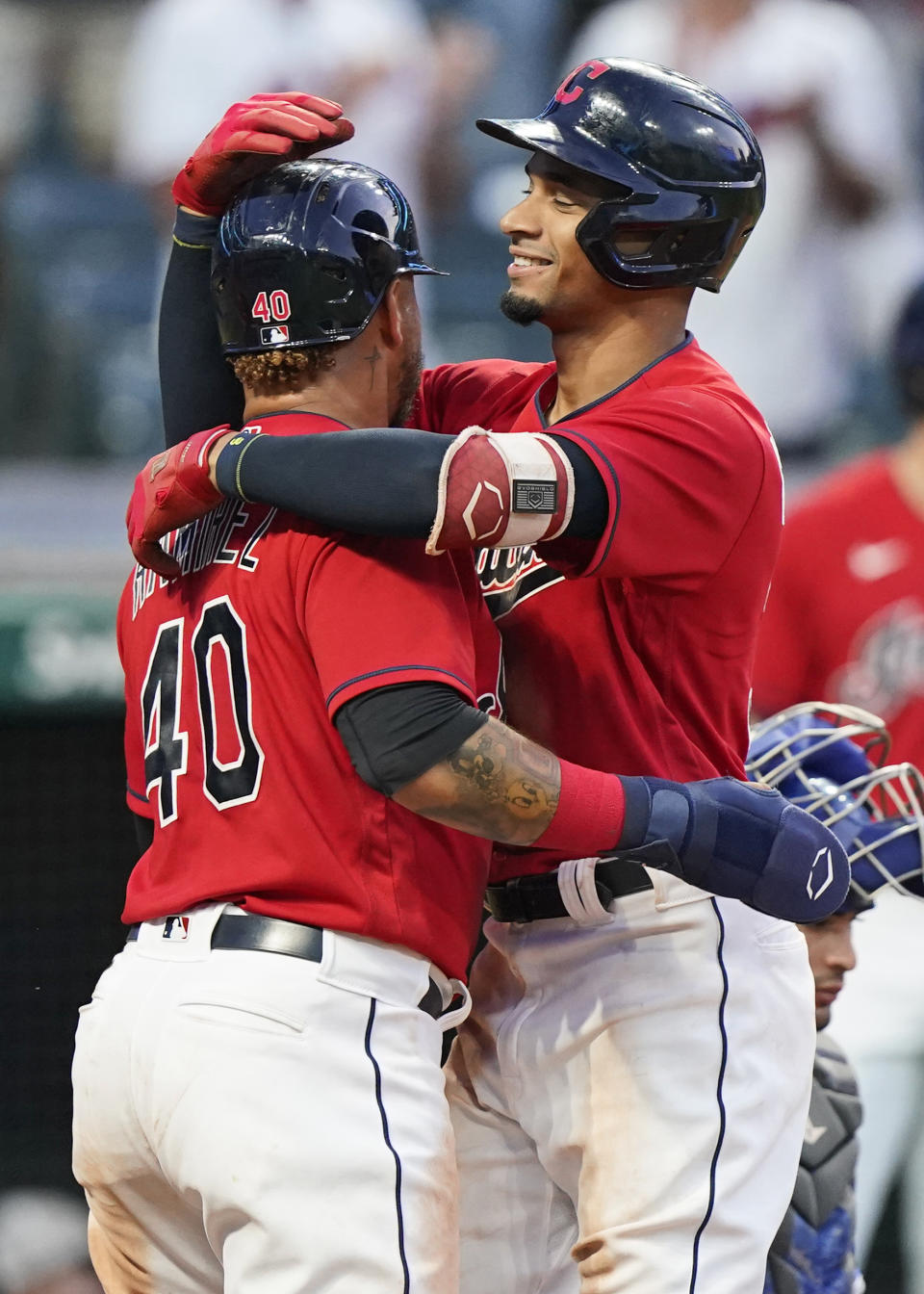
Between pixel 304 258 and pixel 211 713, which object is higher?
pixel 304 258

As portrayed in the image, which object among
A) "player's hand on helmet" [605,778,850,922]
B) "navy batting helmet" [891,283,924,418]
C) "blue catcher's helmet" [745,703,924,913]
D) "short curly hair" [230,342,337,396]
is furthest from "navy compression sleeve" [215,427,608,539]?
"navy batting helmet" [891,283,924,418]

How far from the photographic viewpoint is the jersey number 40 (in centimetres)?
204

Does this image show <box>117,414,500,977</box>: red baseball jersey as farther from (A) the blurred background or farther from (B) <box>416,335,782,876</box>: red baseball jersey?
(A) the blurred background

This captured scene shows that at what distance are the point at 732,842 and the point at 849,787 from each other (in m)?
0.65

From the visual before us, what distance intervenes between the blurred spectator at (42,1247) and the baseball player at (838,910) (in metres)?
2.51

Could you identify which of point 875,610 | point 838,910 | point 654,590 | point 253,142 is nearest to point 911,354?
point 875,610

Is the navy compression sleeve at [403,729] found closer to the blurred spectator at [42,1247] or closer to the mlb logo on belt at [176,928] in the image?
the mlb logo on belt at [176,928]

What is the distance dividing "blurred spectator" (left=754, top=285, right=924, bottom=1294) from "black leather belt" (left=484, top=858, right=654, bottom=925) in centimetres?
153

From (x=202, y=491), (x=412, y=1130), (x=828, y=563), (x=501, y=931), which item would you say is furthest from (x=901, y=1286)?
→ (x=202, y=491)

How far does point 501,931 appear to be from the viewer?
2.41 m

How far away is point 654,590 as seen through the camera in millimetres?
2186

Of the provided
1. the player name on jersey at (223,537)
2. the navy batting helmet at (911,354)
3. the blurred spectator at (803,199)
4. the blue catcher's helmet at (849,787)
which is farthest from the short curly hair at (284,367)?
the blurred spectator at (803,199)

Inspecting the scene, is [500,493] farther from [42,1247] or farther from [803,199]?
[803,199]

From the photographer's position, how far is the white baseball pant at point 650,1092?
2.16 metres
